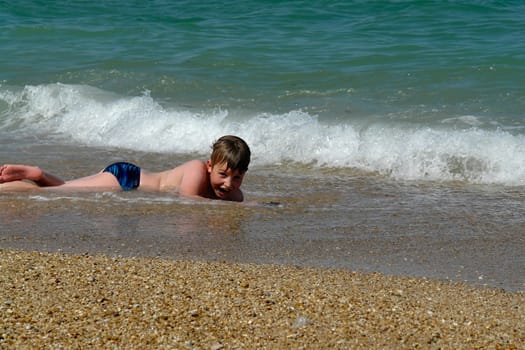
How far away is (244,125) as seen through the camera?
31.6 ft

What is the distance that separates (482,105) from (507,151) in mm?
2070

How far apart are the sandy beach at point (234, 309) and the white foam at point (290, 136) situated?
11.5ft

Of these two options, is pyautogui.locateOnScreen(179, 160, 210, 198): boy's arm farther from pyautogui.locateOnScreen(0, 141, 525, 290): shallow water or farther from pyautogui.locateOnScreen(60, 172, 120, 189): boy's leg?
pyautogui.locateOnScreen(60, 172, 120, 189): boy's leg

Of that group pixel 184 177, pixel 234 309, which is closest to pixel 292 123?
pixel 184 177

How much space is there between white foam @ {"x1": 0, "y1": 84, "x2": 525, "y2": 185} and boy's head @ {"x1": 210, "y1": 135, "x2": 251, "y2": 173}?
6.25ft

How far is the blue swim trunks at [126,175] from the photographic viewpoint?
268 inches

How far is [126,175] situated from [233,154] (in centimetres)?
97

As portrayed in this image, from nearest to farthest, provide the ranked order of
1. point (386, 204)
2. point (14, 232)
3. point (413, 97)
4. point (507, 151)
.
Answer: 1. point (14, 232)
2. point (386, 204)
3. point (507, 151)
4. point (413, 97)

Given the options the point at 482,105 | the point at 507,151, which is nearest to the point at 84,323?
the point at 507,151

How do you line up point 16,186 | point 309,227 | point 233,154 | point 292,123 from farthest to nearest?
point 292,123 → point 16,186 → point 233,154 → point 309,227

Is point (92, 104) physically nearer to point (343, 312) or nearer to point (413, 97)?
point (413, 97)

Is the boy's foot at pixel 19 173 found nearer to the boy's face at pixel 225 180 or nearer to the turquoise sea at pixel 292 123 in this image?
the turquoise sea at pixel 292 123

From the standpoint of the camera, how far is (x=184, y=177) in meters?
6.68

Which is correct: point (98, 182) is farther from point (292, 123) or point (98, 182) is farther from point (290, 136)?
point (292, 123)
